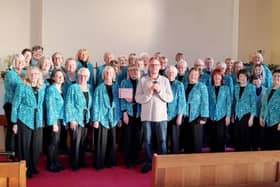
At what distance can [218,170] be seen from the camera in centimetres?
284

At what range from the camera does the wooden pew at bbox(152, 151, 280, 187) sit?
8.96ft

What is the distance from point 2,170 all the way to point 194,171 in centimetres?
125

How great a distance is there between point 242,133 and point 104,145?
177 cm

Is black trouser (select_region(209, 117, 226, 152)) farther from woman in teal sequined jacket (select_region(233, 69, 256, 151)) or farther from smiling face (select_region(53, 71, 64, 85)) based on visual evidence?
smiling face (select_region(53, 71, 64, 85))

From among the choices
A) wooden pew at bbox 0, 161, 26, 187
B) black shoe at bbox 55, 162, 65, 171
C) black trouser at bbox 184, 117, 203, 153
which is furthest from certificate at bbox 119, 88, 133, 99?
wooden pew at bbox 0, 161, 26, 187

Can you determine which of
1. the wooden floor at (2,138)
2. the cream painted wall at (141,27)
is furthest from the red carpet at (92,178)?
the cream painted wall at (141,27)

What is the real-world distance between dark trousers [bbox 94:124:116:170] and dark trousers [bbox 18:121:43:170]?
672 millimetres

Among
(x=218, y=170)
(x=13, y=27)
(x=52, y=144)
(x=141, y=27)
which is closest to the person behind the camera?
(x=218, y=170)

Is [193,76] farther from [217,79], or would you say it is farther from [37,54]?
[37,54]

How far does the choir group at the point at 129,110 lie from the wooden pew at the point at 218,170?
5.45 ft

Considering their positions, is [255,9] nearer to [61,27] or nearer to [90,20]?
[90,20]

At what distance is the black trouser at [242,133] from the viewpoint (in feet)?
16.5

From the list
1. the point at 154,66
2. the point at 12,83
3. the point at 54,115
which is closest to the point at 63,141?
the point at 54,115

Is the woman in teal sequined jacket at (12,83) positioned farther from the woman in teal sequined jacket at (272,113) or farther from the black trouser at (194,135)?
the woman in teal sequined jacket at (272,113)
